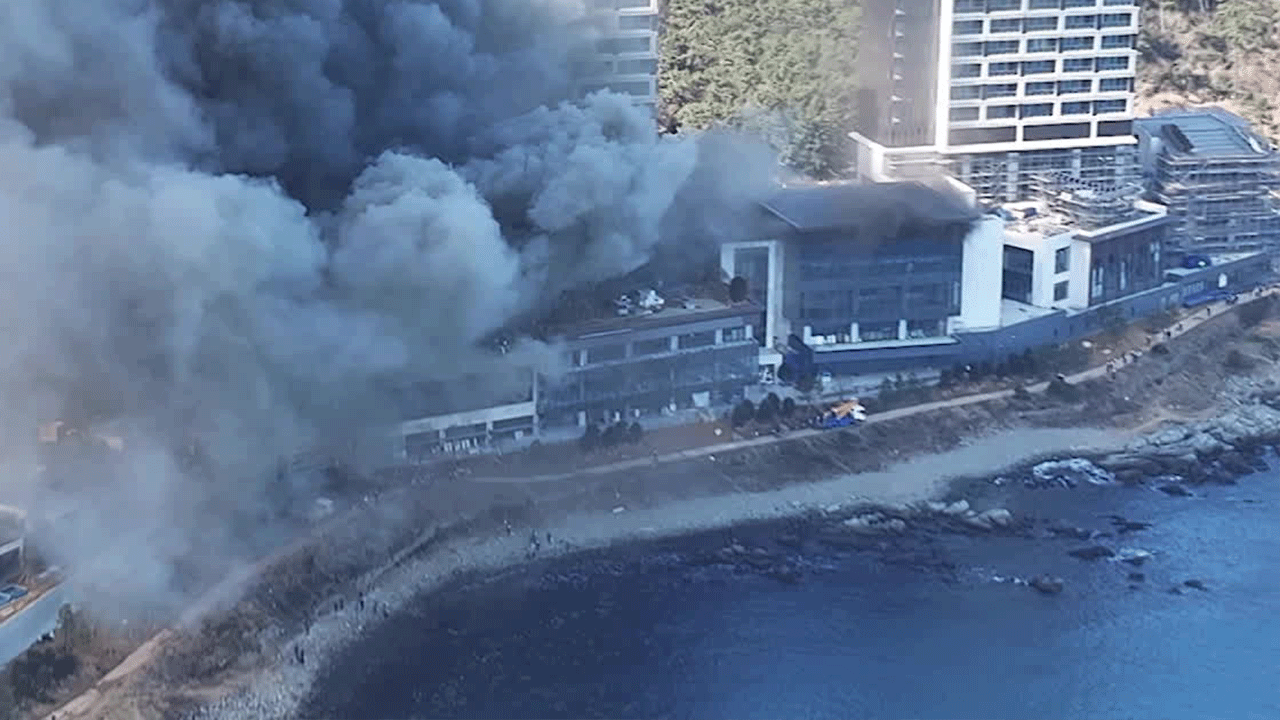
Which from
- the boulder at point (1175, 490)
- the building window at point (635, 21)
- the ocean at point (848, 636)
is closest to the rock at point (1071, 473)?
the boulder at point (1175, 490)

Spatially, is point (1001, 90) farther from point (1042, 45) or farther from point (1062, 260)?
point (1062, 260)

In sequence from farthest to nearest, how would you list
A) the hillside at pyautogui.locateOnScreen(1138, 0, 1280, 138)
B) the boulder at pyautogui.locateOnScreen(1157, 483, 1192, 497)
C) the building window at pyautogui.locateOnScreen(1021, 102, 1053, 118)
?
1. the hillside at pyautogui.locateOnScreen(1138, 0, 1280, 138)
2. the building window at pyautogui.locateOnScreen(1021, 102, 1053, 118)
3. the boulder at pyautogui.locateOnScreen(1157, 483, 1192, 497)

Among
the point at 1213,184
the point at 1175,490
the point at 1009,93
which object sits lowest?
the point at 1175,490

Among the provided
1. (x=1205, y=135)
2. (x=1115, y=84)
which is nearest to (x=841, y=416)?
(x=1115, y=84)

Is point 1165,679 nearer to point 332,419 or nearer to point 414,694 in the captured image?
point 414,694

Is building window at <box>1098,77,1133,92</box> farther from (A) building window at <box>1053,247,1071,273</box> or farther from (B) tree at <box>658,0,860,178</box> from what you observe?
(B) tree at <box>658,0,860,178</box>

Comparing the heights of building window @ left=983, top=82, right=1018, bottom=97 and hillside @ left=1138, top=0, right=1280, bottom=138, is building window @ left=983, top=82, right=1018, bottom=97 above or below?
above


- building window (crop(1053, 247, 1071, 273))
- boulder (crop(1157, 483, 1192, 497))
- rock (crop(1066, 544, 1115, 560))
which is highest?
building window (crop(1053, 247, 1071, 273))

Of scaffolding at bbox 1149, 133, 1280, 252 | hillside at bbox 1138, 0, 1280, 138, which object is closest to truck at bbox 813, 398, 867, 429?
scaffolding at bbox 1149, 133, 1280, 252
